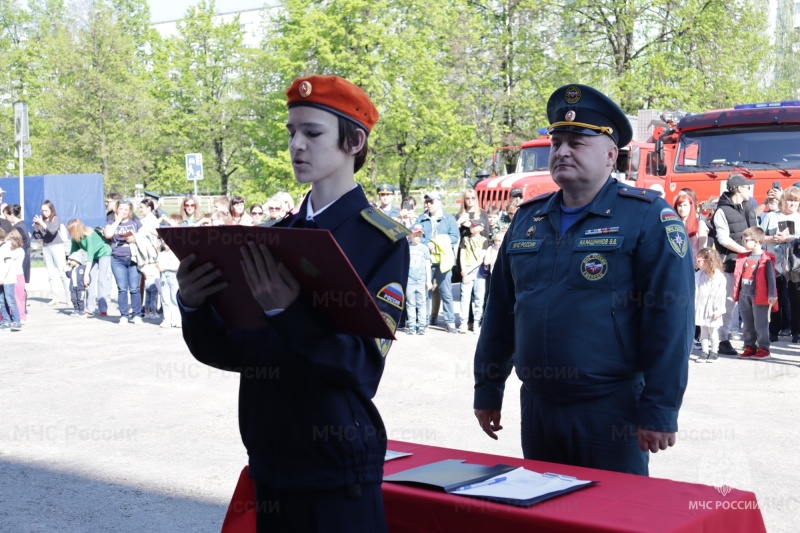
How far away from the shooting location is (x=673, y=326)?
3402 millimetres

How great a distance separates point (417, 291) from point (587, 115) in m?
9.95

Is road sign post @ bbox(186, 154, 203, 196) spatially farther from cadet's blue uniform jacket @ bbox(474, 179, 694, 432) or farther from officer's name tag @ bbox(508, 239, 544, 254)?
cadet's blue uniform jacket @ bbox(474, 179, 694, 432)

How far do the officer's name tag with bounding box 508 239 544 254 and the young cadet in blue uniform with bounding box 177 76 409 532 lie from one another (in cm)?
120

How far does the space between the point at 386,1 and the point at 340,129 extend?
30159 mm

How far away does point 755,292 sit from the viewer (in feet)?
37.5

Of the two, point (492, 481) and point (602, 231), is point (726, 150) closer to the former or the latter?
point (602, 231)

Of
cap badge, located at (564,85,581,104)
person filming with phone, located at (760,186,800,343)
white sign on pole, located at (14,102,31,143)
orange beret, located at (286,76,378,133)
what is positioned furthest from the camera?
white sign on pole, located at (14,102,31,143)

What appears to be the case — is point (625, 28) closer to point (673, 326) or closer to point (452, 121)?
point (452, 121)

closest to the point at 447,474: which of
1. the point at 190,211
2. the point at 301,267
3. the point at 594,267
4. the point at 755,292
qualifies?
the point at 594,267

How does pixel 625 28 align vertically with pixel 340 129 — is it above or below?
above

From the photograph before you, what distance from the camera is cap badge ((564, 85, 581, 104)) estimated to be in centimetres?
375

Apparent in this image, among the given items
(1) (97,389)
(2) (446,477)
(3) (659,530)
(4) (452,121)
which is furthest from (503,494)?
(4) (452,121)

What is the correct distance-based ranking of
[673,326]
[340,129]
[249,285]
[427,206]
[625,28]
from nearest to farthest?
[249,285], [340,129], [673,326], [427,206], [625,28]

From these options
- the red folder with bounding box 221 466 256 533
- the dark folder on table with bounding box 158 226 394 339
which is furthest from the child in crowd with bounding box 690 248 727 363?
the dark folder on table with bounding box 158 226 394 339
